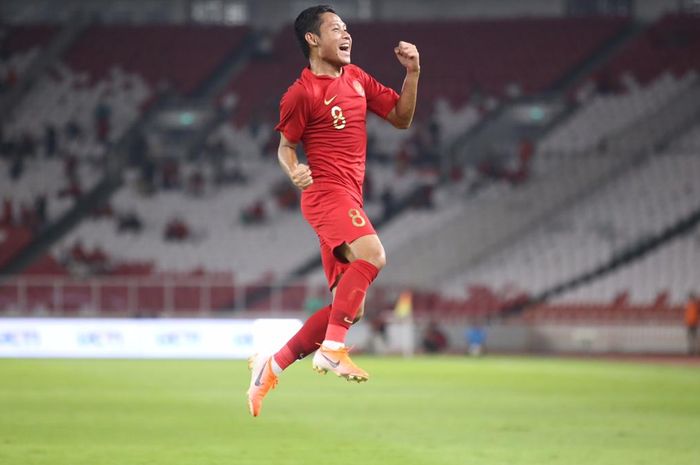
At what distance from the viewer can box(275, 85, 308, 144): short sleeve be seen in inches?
314

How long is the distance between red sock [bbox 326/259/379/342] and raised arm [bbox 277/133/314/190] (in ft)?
2.15

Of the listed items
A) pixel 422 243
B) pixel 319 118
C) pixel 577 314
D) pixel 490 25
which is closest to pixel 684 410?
pixel 319 118

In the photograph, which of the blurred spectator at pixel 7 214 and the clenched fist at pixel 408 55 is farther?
the blurred spectator at pixel 7 214

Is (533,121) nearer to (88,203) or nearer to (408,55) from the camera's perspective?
(88,203)

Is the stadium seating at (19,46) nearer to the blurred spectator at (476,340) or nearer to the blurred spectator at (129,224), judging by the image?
the blurred spectator at (129,224)

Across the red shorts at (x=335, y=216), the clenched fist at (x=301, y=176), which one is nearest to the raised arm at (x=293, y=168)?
the clenched fist at (x=301, y=176)

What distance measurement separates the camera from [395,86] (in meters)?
42.8

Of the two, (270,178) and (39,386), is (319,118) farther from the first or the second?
(270,178)

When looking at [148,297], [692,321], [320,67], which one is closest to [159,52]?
[148,297]

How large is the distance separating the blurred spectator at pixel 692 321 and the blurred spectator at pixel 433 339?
251 inches

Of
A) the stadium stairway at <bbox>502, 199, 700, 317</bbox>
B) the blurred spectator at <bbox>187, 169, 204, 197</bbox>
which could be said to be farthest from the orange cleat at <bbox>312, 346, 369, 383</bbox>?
the blurred spectator at <bbox>187, 169, 204, 197</bbox>

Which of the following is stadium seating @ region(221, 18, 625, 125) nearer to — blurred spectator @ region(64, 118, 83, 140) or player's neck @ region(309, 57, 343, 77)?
blurred spectator @ region(64, 118, 83, 140)

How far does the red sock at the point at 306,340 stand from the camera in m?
8.58

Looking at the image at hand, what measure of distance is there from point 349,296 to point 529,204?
97.5 ft
